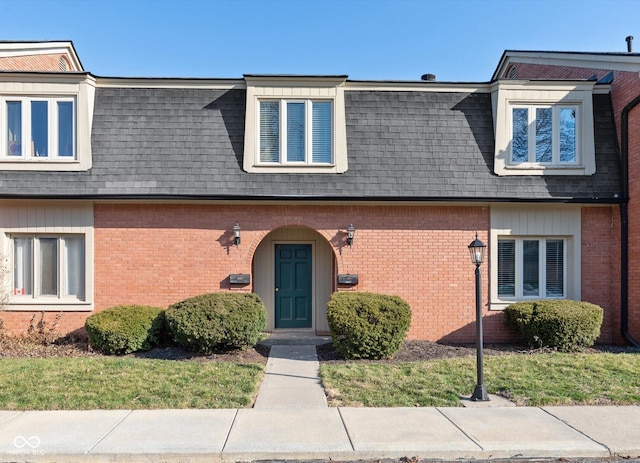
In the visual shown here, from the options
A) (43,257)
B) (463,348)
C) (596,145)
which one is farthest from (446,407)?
(43,257)

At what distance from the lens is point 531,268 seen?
10961 mm

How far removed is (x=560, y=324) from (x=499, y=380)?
277cm

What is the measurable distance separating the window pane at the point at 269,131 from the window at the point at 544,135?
18.3 feet

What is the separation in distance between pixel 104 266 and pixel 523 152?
1013 cm

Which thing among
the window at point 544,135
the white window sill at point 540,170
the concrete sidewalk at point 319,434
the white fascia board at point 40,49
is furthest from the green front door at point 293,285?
the white fascia board at point 40,49

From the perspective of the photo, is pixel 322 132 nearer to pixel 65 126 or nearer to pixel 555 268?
pixel 65 126

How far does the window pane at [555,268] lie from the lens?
35.9 ft

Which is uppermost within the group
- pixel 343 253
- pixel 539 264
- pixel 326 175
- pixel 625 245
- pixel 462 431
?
pixel 326 175

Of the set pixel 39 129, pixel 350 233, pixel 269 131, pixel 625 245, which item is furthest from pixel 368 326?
pixel 39 129

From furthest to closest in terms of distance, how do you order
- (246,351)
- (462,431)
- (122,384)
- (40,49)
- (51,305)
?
(40,49), (51,305), (246,351), (122,384), (462,431)

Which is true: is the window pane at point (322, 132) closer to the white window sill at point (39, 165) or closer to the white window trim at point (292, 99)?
the white window trim at point (292, 99)

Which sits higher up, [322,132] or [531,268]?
[322,132]

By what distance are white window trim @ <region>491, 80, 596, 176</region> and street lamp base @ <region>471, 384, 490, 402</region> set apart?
5.96 meters

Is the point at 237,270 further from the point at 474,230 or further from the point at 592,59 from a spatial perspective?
the point at 592,59
